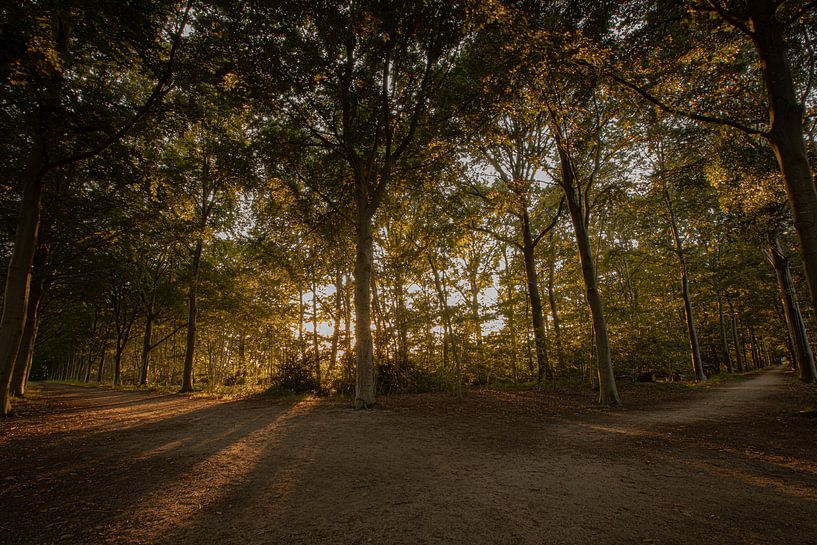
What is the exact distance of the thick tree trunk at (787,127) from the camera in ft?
20.5

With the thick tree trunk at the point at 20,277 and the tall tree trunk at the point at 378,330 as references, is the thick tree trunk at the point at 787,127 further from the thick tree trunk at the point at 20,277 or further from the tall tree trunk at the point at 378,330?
the thick tree trunk at the point at 20,277

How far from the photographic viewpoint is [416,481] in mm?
4102

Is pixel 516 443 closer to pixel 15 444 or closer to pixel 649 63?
pixel 15 444

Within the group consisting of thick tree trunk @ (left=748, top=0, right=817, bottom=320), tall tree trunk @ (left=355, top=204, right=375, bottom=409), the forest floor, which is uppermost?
thick tree trunk @ (left=748, top=0, right=817, bottom=320)

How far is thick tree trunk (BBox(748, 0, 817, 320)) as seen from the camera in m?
6.24

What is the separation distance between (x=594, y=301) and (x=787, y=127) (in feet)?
17.9

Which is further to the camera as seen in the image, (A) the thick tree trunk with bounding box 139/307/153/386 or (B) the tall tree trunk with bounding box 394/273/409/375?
(A) the thick tree trunk with bounding box 139/307/153/386

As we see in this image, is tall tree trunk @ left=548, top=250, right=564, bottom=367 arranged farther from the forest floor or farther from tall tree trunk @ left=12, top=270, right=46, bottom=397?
tall tree trunk @ left=12, top=270, right=46, bottom=397

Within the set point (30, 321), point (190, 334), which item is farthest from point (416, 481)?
point (30, 321)

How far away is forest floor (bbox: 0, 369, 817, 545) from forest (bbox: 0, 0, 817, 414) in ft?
10.8

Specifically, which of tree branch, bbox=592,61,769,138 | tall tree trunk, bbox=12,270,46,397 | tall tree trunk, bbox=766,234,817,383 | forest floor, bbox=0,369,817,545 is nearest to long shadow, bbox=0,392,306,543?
forest floor, bbox=0,369,817,545

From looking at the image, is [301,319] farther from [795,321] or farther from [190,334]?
[795,321]

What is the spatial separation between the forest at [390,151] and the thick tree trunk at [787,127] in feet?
0.13

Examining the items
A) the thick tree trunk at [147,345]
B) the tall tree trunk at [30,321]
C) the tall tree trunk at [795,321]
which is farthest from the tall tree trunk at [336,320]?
the tall tree trunk at [795,321]
